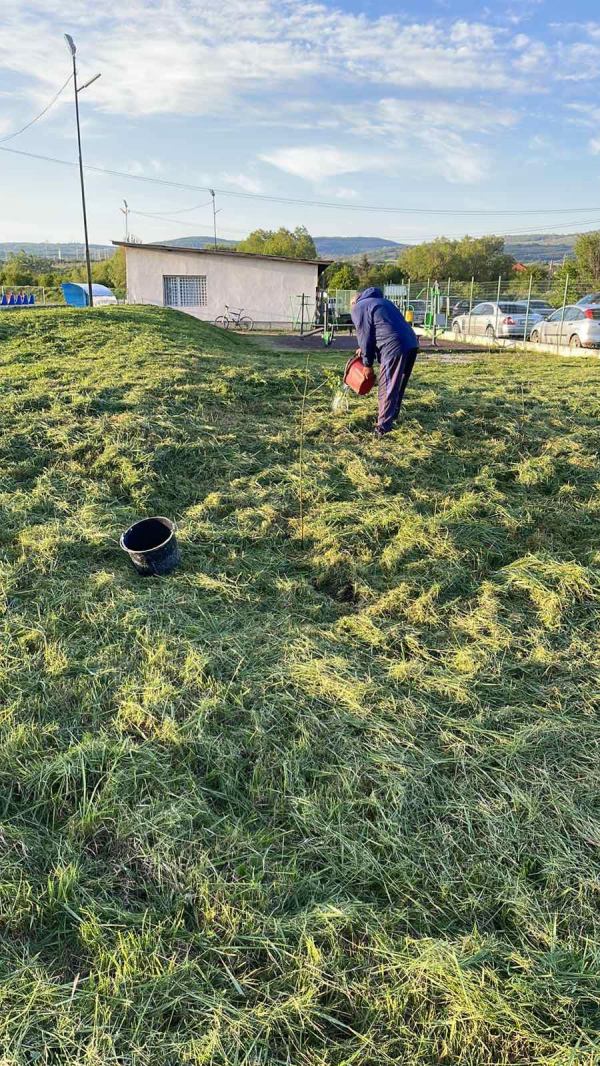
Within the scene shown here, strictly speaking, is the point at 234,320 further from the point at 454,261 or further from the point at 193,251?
the point at 454,261

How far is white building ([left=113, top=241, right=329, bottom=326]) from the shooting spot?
21.6 metres

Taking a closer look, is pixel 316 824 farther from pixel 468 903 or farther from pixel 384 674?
pixel 384 674

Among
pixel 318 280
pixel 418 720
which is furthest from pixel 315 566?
pixel 318 280

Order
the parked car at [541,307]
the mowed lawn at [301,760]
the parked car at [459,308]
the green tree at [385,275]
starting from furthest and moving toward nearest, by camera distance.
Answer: the green tree at [385,275], the parked car at [459,308], the parked car at [541,307], the mowed lawn at [301,760]

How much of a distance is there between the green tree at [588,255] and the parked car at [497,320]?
1317 cm

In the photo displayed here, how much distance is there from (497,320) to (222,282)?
9.83m

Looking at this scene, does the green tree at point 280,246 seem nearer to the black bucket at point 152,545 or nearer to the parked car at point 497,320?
the parked car at point 497,320

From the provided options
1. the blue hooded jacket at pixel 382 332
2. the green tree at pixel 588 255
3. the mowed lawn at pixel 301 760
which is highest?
the green tree at pixel 588 255

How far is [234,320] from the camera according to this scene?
70.0 feet

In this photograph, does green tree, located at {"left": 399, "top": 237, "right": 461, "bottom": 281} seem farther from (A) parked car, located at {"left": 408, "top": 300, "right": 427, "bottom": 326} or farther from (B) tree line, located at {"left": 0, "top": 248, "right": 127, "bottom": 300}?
(A) parked car, located at {"left": 408, "top": 300, "right": 427, "bottom": 326}

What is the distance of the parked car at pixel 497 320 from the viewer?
16.3 m

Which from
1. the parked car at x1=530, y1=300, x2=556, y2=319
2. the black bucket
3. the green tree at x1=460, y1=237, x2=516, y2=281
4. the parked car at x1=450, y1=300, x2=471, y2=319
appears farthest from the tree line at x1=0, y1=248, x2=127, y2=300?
the green tree at x1=460, y1=237, x2=516, y2=281

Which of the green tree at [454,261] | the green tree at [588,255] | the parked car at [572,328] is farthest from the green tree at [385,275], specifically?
the parked car at [572,328]

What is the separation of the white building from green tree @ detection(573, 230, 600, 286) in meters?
13.0
